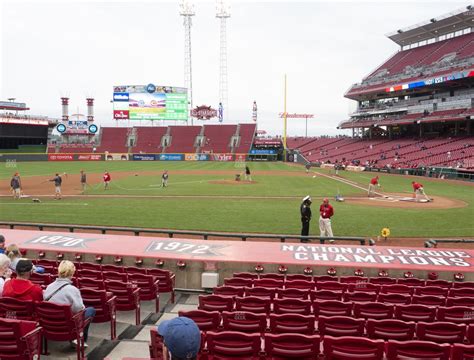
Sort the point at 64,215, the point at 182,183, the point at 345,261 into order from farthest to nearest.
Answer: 1. the point at 182,183
2. the point at 64,215
3. the point at 345,261

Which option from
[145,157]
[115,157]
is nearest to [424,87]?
[145,157]

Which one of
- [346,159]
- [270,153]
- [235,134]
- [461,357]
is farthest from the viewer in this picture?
[235,134]

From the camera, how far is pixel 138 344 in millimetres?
6965

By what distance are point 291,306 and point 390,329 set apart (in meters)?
1.66

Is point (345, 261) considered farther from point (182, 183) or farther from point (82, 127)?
point (82, 127)

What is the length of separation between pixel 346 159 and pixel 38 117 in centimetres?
6938

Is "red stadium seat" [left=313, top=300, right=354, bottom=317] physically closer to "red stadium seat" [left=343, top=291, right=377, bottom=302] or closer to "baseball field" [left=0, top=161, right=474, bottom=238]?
"red stadium seat" [left=343, top=291, right=377, bottom=302]

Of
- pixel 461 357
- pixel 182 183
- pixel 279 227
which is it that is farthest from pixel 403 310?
pixel 182 183

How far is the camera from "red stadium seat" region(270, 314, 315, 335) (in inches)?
233

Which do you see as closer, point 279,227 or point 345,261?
point 345,261

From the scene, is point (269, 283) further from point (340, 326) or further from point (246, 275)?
point (340, 326)

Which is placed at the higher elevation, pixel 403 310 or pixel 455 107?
pixel 455 107

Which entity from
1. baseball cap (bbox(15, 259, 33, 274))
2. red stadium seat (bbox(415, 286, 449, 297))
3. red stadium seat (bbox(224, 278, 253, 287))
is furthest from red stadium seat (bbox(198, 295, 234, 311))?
red stadium seat (bbox(415, 286, 449, 297))

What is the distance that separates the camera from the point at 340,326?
596 cm
